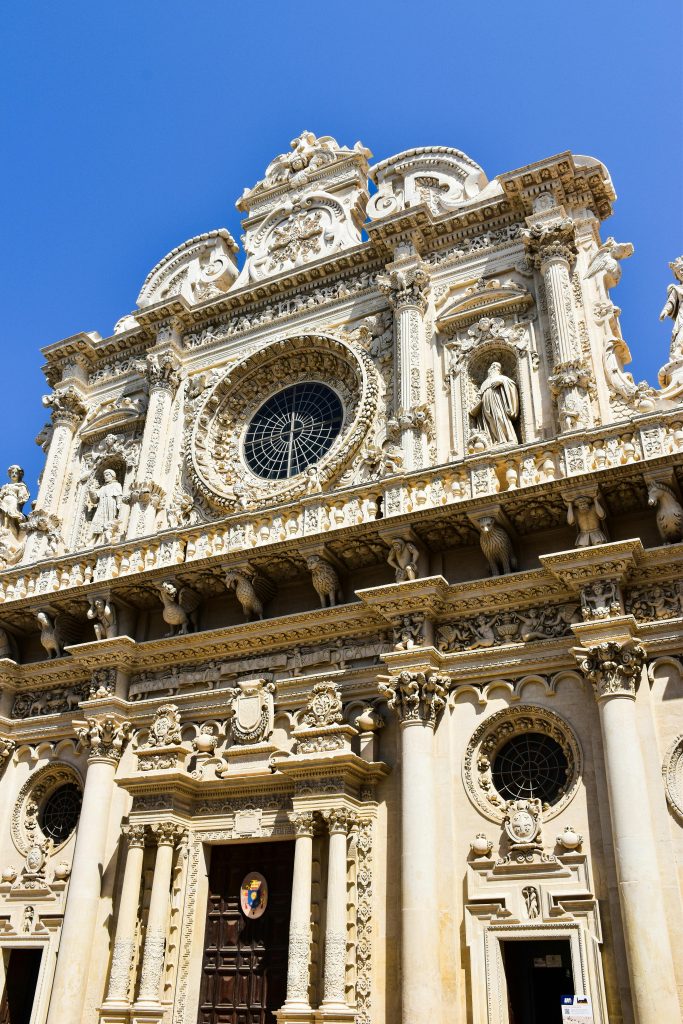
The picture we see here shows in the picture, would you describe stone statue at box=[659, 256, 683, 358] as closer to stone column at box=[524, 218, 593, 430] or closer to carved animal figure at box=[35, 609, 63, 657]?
stone column at box=[524, 218, 593, 430]

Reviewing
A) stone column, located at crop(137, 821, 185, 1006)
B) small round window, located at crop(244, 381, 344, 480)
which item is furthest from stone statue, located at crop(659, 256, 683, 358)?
stone column, located at crop(137, 821, 185, 1006)

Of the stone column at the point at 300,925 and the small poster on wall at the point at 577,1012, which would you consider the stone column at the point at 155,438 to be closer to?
the stone column at the point at 300,925

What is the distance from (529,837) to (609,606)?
3.13 m

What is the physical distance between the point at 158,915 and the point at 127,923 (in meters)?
0.51

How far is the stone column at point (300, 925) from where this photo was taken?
11.8m

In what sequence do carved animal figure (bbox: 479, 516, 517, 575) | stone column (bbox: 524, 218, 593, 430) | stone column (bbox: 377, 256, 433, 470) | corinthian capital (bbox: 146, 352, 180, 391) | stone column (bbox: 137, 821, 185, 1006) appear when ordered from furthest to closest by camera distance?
corinthian capital (bbox: 146, 352, 180, 391), stone column (bbox: 377, 256, 433, 470), stone column (bbox: 524, 218, 593, 430), carved animal figure (bbox: 479, 516, 517, 575), stone column (bbox: 137, 821, 185, 1006)

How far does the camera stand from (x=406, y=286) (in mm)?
17359

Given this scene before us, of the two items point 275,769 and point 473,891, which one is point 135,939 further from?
point 473,891

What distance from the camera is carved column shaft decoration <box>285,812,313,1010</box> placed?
38.9 feet

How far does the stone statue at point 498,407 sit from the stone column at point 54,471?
9257 mm

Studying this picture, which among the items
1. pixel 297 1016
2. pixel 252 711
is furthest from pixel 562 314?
pixel 297 1016

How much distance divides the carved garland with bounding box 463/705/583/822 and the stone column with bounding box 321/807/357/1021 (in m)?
1.76

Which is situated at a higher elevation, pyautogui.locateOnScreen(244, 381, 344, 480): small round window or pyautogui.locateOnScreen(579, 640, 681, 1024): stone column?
pyautogui.locateOnScreen(244, 381, 344, 480): small round window

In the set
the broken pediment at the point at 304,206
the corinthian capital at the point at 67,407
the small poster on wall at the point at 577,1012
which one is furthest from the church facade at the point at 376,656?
the corinthian capital at the point at 67,407
